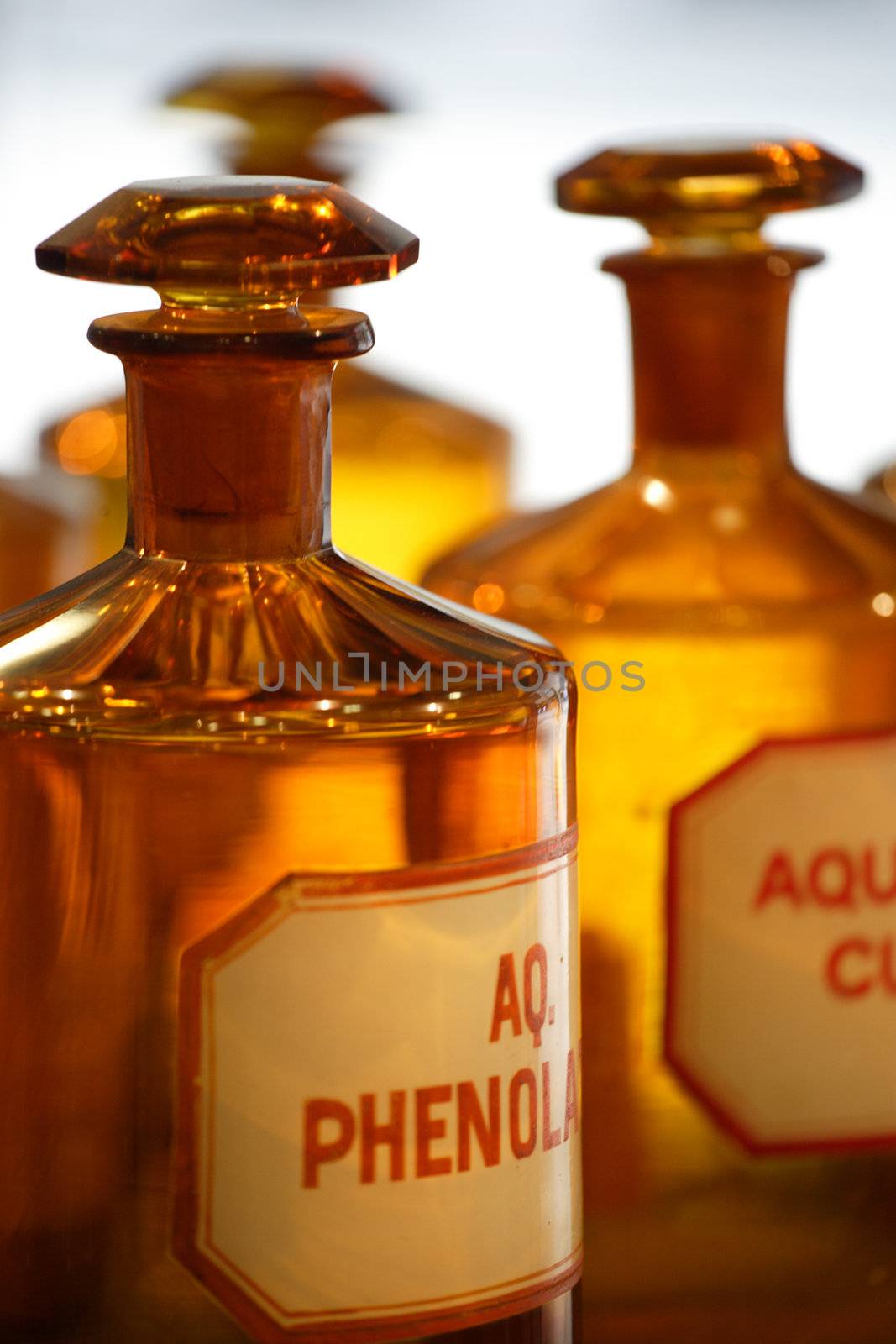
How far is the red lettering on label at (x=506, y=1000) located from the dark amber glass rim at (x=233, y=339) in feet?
0.38

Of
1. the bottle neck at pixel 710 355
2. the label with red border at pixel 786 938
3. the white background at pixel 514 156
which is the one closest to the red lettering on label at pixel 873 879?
the label with red border at pixel 786 938

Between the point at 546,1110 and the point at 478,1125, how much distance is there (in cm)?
2

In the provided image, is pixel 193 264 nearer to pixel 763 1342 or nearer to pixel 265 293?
pixel 265 293

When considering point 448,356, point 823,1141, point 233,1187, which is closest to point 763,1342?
point 823,1141

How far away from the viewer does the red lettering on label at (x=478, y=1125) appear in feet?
1.20

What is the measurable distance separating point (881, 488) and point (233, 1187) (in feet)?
1.34

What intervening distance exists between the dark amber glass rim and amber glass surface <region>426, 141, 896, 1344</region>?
14cm

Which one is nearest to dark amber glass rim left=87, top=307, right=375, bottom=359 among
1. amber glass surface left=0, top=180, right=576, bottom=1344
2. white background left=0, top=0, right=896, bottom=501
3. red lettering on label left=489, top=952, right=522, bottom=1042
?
amber glass surface left=0, top=180, right=576, bottom=1344

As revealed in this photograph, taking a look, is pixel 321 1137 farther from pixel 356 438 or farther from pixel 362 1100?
pixel 356 438

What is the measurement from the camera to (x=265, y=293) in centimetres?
36

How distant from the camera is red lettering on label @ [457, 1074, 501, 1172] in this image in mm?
365

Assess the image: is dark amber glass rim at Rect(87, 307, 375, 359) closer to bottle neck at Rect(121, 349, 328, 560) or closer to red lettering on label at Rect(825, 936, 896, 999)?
bottle neck at Rect(121, 349, 328, 560)

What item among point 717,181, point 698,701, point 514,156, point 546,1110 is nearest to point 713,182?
point 717,181

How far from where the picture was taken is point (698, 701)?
49cm
